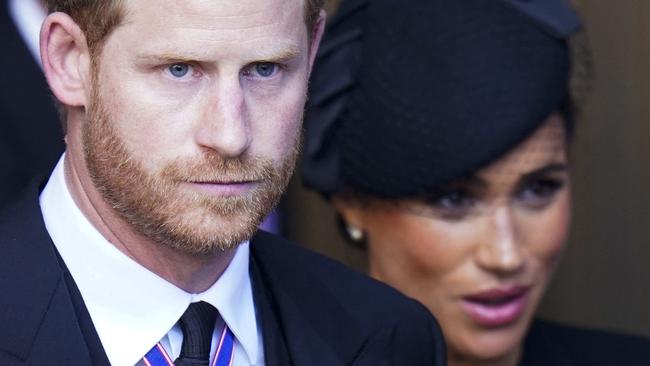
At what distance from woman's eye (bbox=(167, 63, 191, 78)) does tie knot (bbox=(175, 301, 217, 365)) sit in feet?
1.51

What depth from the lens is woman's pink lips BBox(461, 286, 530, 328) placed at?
4.04 meters

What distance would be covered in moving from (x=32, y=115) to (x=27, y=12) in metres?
0.39

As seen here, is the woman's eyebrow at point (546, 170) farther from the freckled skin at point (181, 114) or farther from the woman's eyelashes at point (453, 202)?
the freckled skin at point (181, 114)

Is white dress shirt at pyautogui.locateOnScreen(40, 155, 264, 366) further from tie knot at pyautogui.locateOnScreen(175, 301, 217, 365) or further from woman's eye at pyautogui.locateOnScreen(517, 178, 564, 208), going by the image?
woman's eye at pyautogui.locateOnScreen(517, 178, 564, 208)

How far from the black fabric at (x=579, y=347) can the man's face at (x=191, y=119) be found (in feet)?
5.45

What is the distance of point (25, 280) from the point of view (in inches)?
113

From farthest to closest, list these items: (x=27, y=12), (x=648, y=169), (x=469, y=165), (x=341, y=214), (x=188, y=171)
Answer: (x=648, y=169), (x=27, y=12), (x=341, y=214), (x=469, y=165), (x=188, y=171)

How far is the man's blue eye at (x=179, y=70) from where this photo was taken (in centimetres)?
278

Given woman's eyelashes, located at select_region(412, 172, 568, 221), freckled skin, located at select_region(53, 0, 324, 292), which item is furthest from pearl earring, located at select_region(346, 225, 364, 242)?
freckled skin, located at select_region(53, 0, 324, 292)

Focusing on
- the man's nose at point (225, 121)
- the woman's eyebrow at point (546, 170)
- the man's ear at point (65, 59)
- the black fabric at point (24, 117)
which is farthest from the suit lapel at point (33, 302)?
the woman's eyebrow at point (546, 170)

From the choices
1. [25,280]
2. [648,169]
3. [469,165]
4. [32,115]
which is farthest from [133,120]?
[648,169]

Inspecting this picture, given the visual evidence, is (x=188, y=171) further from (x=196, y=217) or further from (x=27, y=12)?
(x=27, y=12)

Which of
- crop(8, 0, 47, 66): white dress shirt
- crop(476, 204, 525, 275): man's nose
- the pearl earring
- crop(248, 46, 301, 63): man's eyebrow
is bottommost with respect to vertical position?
the pearl earring

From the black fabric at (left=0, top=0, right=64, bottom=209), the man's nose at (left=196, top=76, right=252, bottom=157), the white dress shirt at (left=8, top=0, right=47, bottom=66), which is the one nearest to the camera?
the man's nose at (left=196, top=76, right=252, bottom=157)
